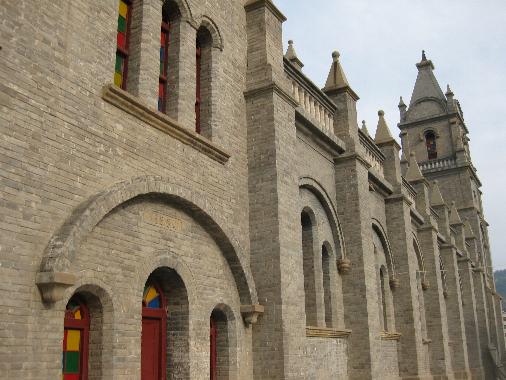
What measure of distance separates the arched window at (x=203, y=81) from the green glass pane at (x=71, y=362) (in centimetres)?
499

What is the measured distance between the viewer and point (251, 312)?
10.8 meters

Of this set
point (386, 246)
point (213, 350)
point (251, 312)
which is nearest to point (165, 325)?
point (213, 350)

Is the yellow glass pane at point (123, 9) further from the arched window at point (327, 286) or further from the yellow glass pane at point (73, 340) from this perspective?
the arched window at point (327, 286)

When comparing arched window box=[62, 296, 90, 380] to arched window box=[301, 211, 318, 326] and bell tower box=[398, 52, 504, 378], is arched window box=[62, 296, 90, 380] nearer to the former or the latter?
arched window box=[301, 211, 318, 326]

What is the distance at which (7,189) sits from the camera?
6676 millimetres

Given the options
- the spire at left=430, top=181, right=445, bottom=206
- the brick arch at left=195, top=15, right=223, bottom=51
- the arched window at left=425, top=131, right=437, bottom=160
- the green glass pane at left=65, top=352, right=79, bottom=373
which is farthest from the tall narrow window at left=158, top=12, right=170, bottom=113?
the arched window at left=425, top=131, right=437, bottom=160

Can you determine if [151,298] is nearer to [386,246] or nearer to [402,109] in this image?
[386,246]

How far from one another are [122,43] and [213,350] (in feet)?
18.4

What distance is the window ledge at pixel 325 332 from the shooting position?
12678mm

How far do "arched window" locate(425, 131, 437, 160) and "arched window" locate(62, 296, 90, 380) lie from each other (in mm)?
41032

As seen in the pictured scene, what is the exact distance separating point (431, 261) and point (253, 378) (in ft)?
55.2

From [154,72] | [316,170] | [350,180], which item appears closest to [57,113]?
[154,72]

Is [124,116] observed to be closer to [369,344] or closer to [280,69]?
[280,69]

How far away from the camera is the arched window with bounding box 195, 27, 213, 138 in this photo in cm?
1131
